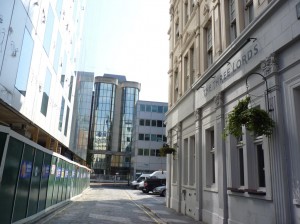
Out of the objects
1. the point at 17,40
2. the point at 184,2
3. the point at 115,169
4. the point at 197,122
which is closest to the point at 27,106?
the point at 17,40

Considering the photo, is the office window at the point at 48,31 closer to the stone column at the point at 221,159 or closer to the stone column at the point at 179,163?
the stone column at the point at 179,163

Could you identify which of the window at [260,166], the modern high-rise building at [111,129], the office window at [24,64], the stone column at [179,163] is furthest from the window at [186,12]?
the modern high-rise building at [111,129]

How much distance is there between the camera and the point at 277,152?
24.6ft

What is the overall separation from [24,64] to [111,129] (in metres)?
74.2

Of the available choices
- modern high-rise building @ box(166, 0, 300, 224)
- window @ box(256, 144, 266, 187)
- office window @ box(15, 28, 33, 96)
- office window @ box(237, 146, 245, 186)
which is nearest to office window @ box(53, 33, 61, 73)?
office window @ box(15, 28, 33, 96)

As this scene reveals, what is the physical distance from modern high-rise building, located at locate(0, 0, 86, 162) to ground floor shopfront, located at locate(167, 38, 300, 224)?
7633 millimetres

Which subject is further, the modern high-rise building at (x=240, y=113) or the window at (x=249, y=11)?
the window at (x=249, y=11)

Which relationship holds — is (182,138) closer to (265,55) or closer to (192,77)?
(192,77)

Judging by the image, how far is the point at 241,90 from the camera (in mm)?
10047

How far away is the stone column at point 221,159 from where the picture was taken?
10633 mm

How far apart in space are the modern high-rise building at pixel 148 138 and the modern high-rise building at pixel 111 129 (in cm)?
1475

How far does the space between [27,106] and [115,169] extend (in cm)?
7405

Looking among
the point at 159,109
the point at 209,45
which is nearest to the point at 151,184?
the point at 209,45

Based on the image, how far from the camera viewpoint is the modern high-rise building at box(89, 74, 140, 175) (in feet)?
278
